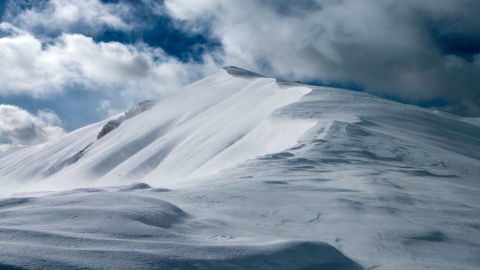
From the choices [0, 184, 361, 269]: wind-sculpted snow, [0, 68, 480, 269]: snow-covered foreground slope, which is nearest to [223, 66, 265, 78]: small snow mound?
[0, 68, 480, 269]: snow-covered foreground slope

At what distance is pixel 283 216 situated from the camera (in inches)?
267

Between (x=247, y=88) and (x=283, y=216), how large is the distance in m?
29.0

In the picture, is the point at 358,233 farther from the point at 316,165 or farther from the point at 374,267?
the point at 316,165

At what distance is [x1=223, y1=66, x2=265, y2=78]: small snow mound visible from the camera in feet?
143

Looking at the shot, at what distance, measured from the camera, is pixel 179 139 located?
80.3 ft

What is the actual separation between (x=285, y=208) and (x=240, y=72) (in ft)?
127

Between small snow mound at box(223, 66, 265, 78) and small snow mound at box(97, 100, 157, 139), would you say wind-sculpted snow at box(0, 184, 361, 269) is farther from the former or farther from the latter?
small snow mound at box(223, 66, 265, 78)

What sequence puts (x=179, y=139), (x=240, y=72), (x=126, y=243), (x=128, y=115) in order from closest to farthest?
(x=126, y=243) → (x=179, y=139) → (x=128, y=115) → (x=240, y=72)

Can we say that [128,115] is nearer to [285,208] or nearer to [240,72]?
[240,72]

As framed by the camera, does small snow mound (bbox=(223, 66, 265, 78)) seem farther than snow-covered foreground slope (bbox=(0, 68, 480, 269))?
Yes

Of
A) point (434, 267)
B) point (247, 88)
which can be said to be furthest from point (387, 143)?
point (247, 88)

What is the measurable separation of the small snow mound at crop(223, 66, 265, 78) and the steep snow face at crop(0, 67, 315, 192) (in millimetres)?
131

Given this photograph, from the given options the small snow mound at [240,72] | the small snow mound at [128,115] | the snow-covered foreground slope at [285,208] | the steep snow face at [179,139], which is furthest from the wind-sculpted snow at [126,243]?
the small snow mound at [240,72]

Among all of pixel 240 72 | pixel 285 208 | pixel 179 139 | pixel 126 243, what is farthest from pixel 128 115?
pixel 126 243
